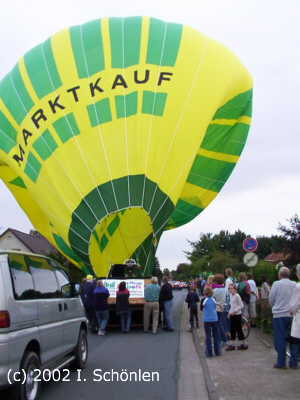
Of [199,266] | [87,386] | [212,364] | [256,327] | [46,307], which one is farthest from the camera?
[199,266]

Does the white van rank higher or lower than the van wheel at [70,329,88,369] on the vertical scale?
higher

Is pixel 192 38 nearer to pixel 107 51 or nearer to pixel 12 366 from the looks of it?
pixel 107 51

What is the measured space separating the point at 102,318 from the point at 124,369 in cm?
525

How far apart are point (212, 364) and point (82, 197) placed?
6.67 m

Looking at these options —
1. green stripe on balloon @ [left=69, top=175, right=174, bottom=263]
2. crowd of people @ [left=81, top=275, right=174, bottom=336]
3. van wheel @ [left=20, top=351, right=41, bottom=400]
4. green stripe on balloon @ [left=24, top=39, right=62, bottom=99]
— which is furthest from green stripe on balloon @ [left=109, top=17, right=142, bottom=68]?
van wheel @ [left=20, top=351, right=41, bottom=400]

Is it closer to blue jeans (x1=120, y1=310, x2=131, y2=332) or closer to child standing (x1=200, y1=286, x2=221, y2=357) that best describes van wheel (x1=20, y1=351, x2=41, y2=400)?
child standing (x1=200, y1=286, x2=221, y2=357)

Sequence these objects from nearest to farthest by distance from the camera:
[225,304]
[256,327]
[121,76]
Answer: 1. [225,304]
2. [256,327]
3. [121,76]

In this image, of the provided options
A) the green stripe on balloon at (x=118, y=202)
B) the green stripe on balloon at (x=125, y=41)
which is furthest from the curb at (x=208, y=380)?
the green stripe on balloon at (x=125, y=41)

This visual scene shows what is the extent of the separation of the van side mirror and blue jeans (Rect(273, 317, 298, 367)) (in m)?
3.12

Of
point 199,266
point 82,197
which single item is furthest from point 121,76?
point 199,266

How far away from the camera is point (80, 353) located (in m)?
7.90

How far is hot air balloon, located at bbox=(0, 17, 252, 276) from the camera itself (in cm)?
1366

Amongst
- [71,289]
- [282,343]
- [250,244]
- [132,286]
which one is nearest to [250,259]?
[250,244]

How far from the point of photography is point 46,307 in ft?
20.5
